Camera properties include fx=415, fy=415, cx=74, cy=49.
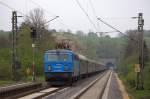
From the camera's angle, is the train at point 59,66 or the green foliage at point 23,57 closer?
the train at point 59,66

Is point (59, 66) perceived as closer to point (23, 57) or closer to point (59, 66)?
point (59, 66)

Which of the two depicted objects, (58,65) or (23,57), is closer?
(58,65)

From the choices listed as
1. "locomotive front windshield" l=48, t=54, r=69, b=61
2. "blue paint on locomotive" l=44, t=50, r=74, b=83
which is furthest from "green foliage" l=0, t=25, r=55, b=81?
"blue paint on locomotive" l=44, t=50, r=74, b=83

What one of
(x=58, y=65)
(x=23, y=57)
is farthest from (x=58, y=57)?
(x=23, y=57)

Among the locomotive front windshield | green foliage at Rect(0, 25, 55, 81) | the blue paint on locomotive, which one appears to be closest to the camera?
the blue paint on locomotive

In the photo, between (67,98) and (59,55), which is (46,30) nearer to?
(59,55)

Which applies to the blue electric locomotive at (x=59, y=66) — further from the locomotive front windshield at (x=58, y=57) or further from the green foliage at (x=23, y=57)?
the green foliage at (x=23, y=57)

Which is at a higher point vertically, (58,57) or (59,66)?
(58,57)

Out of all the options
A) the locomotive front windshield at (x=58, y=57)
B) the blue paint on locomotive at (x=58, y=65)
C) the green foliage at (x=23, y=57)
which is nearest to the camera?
the blue paint on locomotive at (x=58, y=65)

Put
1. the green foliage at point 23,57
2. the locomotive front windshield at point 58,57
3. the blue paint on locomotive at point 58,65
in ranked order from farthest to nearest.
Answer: the green foliage at point 23,57 < the locomotive front windshield at point 58,57 < the blue paint on locomotive at point 58,65

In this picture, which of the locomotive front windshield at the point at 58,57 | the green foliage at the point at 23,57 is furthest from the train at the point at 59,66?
the green foliage at the point at 23,57

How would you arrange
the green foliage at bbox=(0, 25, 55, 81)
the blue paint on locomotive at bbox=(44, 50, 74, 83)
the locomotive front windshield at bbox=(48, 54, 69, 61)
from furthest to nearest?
1. the green foliage at bbox=(0, 25, 55, 81)
2. the locomotive front windshield at bbox=(48, 54, 69, 61)
3. the blue paint on locomotive at bbox=(44, 50, 74, 83)

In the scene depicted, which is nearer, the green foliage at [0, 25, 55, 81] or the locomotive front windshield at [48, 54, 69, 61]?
the locomotive front windshield at [48, 54, 69, 61]

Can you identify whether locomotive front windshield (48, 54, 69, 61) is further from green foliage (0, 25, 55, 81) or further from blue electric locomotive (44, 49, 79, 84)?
green foliage (0, 25, 55, 81)
